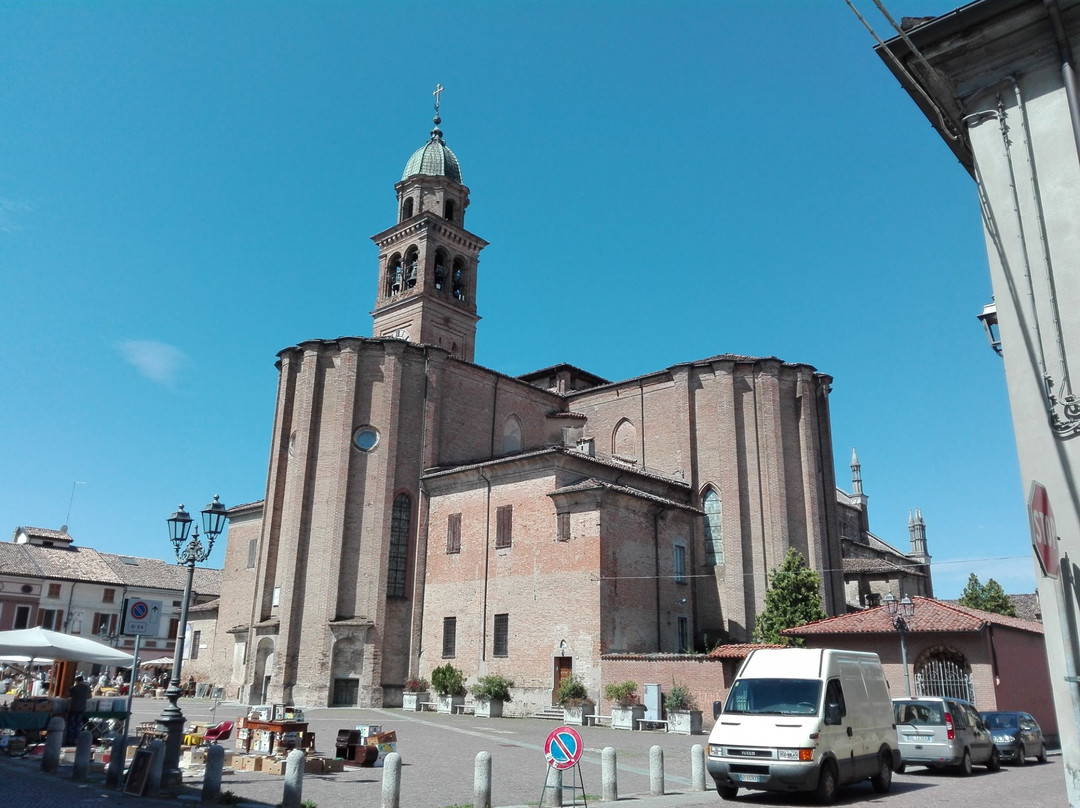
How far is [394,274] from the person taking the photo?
48.0 m

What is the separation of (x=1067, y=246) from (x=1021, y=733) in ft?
49.9

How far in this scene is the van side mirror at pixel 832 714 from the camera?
1187cm

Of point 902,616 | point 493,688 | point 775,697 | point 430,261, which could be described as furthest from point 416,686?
point 430,261

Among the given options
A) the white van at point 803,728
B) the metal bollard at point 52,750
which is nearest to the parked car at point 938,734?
the white van at point 803,728

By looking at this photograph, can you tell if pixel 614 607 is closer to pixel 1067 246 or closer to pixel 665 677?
pixel 665 677

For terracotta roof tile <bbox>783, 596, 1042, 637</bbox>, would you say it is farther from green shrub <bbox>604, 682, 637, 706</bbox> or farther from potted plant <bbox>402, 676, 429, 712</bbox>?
potted plant <bbox>402, 676, 429, 712</bbox>

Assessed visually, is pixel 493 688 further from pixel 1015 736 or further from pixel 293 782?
pixel 293 782

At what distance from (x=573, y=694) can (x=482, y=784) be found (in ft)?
54.2

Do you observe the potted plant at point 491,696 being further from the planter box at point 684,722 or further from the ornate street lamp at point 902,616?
the ornate street lamp at point 902,616

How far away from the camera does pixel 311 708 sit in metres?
30.1

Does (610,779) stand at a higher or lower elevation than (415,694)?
lower

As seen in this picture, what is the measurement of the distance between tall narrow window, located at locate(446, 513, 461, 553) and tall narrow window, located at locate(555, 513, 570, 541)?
5324 millimetres

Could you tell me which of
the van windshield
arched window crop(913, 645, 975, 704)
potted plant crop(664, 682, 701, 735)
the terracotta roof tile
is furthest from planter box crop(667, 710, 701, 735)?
the van windshield

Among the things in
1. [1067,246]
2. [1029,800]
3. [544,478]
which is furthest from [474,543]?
[1067,246]
